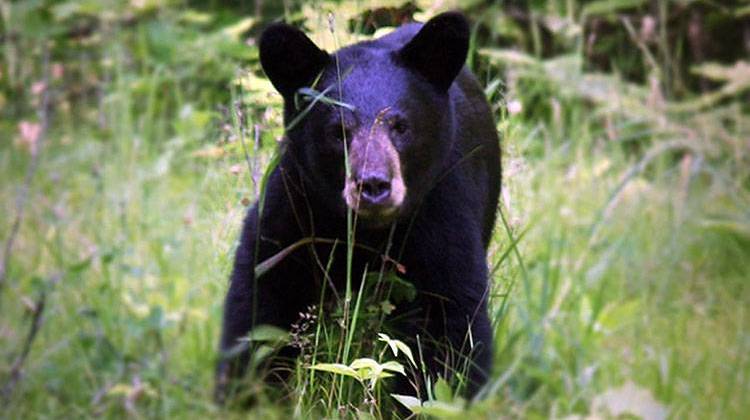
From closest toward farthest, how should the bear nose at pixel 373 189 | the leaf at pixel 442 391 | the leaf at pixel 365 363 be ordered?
the leaf at pixel 442 391, the leaf at pixel 365 363, the bear nose at pixel 373 189

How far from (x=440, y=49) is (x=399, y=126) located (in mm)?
286

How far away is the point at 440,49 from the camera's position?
360cm

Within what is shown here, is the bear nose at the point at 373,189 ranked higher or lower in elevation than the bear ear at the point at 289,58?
lower

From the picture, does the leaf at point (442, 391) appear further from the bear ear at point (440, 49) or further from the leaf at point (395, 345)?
the bear ear at point (440, 49)

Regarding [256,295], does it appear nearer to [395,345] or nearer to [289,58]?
[289,58]

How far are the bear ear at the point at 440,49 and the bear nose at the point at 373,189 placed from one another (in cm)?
55

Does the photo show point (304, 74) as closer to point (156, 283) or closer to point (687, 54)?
A: point (156, 283)

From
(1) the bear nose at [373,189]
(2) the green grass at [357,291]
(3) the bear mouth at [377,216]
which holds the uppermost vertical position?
(1) the bear nose at [373,189]

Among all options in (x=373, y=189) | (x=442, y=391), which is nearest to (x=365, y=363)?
(x=442, y=391)

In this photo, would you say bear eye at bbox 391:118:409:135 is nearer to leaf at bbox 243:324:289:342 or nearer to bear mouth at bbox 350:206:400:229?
bear mouth at bbox 350:206:400:229

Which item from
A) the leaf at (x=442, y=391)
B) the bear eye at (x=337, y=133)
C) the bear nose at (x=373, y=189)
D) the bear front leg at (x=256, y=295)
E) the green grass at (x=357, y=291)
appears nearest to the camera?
the leaf at (x=442, y=391)

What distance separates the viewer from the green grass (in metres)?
4.19

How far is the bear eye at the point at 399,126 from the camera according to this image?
3462 millimetres

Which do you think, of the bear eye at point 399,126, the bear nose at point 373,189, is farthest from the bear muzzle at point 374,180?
the bear eye at point 399,126
